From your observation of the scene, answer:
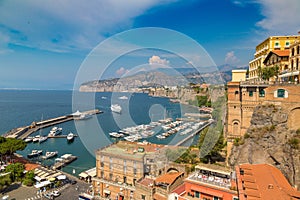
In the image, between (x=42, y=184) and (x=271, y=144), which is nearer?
(x=271, y=144)

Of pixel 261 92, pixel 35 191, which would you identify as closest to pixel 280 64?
pixel 261 92

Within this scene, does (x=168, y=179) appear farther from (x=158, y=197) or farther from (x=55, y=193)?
(x=55, y=193)

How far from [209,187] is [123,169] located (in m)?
5.72

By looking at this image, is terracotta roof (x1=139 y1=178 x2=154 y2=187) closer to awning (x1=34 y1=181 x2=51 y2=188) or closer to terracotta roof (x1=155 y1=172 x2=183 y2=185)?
terracotta roof (x1=155 y1=172 x2=183 y2=185)

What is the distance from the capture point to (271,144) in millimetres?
12023

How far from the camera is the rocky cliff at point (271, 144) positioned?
35.0 feet

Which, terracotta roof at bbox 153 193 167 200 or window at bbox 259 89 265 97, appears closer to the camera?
terracotta roof at bbox 153 193 167 200

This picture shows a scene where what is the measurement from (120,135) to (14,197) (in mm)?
19708

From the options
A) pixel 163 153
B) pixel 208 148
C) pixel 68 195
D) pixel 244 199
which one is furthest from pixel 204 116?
pixel 244 199

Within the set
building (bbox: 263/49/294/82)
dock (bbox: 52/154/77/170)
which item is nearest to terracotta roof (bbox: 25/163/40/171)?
dock (bbox: 52/154/77/170)

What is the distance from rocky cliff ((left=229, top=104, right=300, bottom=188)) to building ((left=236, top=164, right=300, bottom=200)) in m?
0.80

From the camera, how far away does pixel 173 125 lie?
37094 millimetres

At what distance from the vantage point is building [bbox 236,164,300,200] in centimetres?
763

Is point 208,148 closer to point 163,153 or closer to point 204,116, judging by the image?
point 163,153
